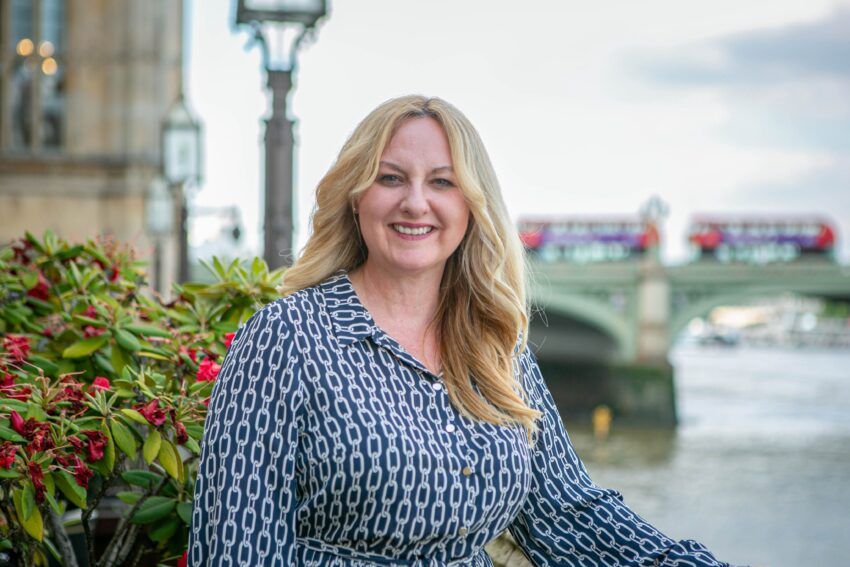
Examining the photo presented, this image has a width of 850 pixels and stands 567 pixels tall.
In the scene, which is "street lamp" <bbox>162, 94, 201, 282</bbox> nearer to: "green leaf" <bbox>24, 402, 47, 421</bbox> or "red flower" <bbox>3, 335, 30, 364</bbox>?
"red flower" <bbox>3, 335, 30, 364</bbox>

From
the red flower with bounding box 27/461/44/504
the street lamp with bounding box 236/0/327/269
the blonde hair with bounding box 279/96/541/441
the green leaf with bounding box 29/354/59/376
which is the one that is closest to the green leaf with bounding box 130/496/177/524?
the red flower with bounding box 27/461/44/504

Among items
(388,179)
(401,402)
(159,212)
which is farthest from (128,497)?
(159,212)

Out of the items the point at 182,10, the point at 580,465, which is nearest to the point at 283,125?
the point at 580,465

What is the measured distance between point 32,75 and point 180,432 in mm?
19361

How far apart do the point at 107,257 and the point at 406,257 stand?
1474 mm

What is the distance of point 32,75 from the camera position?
20078mm

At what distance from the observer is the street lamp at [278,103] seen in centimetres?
538

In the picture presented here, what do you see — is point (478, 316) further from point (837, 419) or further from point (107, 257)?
point (837, 419)

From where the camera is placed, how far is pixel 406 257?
2.02m

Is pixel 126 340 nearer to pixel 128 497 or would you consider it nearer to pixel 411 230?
pixel 128 497

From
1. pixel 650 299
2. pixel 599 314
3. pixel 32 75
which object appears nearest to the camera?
pixel 32 75

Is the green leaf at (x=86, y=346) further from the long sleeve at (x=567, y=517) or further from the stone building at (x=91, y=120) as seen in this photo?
the stone building at (x=91, y=120)

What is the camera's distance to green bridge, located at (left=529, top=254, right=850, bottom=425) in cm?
3378

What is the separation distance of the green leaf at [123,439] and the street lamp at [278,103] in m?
3.16
